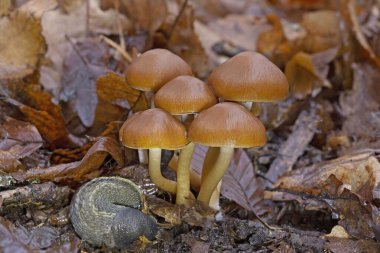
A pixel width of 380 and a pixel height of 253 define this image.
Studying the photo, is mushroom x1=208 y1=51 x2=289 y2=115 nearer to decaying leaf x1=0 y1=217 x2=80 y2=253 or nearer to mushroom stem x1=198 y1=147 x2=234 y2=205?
mushroom stem x1=198 y1=147 x2=234 y2=205

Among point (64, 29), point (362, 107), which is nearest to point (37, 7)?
point (64, 29)

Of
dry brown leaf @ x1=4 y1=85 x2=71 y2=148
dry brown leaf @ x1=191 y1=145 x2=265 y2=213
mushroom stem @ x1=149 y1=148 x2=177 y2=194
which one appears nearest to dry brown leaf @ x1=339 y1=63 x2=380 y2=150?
dry brown leaf @ x1=191 y1=145 x2=265 y2=213

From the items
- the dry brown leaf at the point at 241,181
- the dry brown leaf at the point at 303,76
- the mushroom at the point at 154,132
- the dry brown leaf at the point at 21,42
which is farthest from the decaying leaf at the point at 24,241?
the dry brown leaf at the point at 303,76

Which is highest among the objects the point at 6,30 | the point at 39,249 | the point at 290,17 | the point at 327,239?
the point at 6,30

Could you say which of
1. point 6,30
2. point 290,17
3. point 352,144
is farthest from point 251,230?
point 290,17

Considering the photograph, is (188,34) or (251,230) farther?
(188,34)

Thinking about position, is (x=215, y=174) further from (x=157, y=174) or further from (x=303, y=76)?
(x=303, y=76)

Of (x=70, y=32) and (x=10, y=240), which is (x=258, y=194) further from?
(x=70, y=32)

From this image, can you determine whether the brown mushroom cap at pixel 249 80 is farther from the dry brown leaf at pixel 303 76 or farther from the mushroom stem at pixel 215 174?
the dry brown leaf at pixel 303 76
